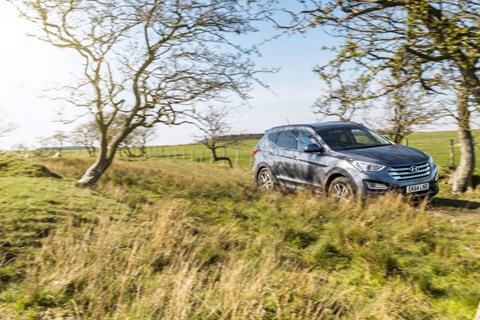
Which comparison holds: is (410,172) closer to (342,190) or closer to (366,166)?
(366,166)

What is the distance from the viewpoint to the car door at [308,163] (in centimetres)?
902

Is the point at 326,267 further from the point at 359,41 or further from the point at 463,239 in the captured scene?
the point at 359,41

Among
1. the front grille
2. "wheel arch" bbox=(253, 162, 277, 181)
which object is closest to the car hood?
the front grille

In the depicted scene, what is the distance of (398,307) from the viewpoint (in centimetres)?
409

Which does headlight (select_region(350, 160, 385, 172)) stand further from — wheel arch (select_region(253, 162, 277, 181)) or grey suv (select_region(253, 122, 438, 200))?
wheel arch (select_region(253, 162, 277, 181))

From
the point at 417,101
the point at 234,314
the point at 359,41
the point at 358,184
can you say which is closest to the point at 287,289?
the point at 234,314

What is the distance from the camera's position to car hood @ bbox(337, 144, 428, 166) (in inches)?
321

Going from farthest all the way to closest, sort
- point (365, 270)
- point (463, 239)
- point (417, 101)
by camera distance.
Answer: point (417, 101) → point (463, 239) → point (365, 270)

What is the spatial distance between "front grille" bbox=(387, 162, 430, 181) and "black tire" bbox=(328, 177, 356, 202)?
84 cm

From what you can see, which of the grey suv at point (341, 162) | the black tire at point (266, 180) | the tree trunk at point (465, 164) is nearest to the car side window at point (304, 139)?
the grey suv at point (341, 162)

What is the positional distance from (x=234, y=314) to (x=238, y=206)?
16.2ft

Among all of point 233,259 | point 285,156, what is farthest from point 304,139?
point 233,259

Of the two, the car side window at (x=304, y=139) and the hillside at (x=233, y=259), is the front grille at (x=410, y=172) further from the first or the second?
the car side window at (x=304, y=139)

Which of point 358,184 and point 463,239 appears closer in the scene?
point 463,239
